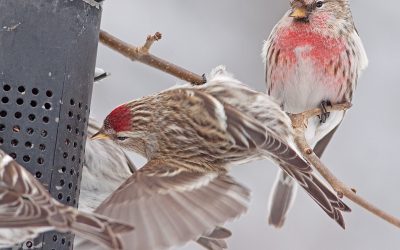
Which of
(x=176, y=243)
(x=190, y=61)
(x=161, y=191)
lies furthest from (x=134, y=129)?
(x=190, y=61)

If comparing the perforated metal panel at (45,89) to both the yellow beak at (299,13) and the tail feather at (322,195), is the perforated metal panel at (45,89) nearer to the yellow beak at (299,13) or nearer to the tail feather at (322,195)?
the tail feather at (322,195)

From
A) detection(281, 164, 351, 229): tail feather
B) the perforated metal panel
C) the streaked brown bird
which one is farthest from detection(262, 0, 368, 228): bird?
the perforated metal panel

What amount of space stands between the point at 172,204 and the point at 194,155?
325mm

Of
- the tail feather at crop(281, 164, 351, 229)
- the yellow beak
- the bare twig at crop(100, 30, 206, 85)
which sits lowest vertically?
the tail feather at crop(281, 164, 351, 229)

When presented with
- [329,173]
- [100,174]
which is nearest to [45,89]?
[100,174]

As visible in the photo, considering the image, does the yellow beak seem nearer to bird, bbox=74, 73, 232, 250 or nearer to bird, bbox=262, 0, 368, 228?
bird, bbox=262, 0, 368, 228

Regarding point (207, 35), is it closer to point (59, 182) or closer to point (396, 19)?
point (396, 19)

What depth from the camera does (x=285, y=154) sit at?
3.65m

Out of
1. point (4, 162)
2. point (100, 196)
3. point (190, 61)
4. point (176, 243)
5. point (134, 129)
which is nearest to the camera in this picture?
point (4, 162)

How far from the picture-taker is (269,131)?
3.72 metres

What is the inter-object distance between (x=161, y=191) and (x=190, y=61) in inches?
187

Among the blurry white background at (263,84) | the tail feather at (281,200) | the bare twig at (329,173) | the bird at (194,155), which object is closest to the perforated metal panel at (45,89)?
the bird at (194,155)

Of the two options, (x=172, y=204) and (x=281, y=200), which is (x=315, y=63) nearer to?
(x=281, y=200)

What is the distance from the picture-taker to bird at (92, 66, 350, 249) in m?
3.43
